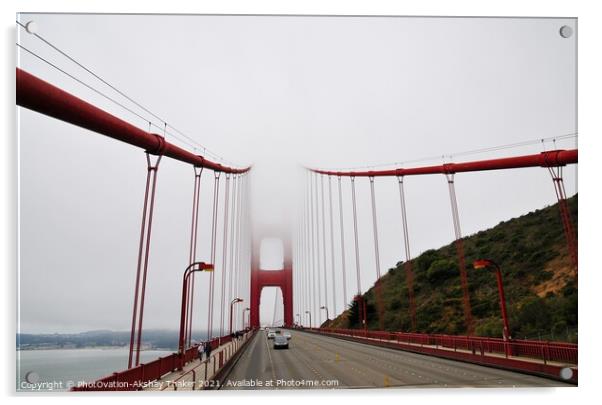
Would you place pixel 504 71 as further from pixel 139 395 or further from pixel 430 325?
pixel 430 325

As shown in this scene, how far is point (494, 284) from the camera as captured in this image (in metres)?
34.2

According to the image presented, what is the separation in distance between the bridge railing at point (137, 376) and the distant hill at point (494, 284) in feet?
47.7

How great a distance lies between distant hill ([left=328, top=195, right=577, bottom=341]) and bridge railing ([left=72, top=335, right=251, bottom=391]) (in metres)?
14.6

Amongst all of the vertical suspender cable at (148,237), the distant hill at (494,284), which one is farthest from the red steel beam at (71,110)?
the distant hill at (494,284)

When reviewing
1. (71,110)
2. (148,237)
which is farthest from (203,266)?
(71,110)

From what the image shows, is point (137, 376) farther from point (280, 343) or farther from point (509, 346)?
point (280, 343)

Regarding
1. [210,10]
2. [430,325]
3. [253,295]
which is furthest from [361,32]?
[253,295]

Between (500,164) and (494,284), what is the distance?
2270 centimetres

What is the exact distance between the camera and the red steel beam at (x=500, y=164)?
1129 cm

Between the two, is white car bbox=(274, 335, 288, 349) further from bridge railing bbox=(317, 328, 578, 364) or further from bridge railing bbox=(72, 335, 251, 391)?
bridge railing bbox=(72, 335, 251, 391)

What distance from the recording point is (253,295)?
77.2 m

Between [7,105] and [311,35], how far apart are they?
6.34 m

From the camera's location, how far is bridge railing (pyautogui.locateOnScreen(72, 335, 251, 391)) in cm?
755

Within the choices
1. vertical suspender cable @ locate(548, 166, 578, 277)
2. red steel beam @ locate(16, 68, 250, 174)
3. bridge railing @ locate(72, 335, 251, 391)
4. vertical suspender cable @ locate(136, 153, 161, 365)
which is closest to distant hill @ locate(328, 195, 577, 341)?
vertical suspender cable @ locate(548, 166, 578, 277)
